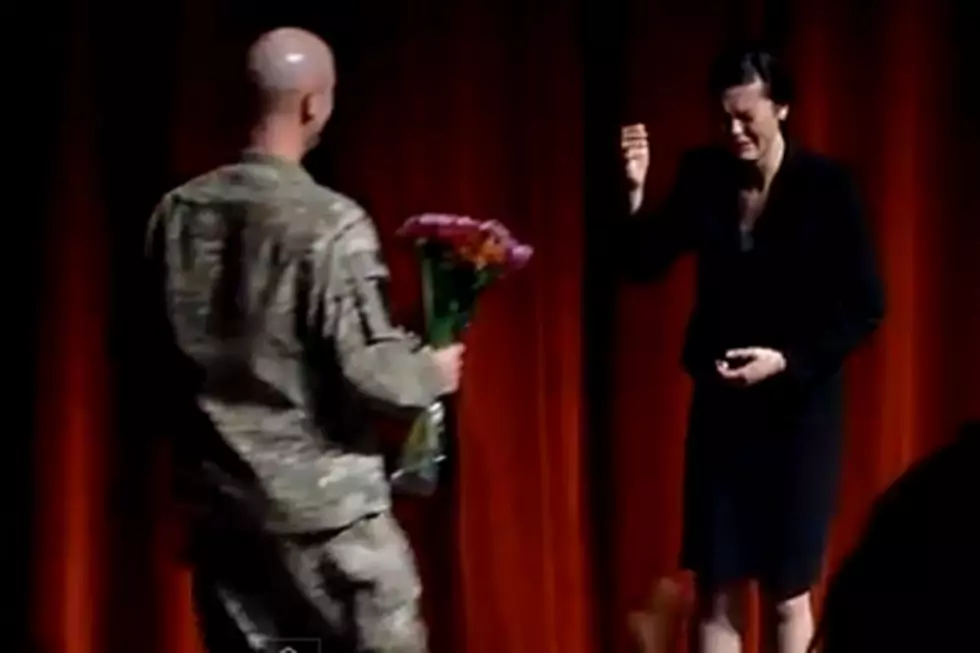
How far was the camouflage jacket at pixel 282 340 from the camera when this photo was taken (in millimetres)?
1839

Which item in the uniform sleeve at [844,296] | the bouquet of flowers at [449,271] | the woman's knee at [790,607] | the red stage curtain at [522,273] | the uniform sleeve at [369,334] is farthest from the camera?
the red stage curtain at [522,273]

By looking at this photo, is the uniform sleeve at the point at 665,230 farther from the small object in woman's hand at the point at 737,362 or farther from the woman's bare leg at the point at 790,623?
the woman's bare leg at the point at 790,623

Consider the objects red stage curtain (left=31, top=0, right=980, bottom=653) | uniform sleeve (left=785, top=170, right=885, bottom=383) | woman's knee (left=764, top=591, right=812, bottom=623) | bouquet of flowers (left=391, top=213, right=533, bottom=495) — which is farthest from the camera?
red stage curtain (left=31, top=0, right=980, bottom=653)

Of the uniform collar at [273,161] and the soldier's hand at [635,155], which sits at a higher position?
the uniform collar at [273,161]

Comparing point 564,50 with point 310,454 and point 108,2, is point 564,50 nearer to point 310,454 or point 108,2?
point 108,2

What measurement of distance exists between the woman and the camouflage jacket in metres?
0.51

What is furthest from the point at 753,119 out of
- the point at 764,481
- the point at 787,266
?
the point at 764,481

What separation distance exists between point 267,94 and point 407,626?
575mm

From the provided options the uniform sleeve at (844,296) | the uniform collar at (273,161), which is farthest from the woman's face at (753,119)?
the uniform collar at (273,161)

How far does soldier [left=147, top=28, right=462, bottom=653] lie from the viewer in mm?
1844

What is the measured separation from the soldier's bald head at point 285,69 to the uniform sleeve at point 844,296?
0.67 m

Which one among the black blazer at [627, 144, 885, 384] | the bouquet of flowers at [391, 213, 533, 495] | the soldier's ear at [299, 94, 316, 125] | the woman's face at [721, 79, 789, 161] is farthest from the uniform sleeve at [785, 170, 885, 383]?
the soldier's ear at [299, 94, 316, 125]

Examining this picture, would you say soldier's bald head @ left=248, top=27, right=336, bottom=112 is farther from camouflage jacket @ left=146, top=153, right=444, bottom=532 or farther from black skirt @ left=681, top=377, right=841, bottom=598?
black skirt @ left=681, top=377, right=841, bottom=598

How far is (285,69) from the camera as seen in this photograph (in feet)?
6.12
